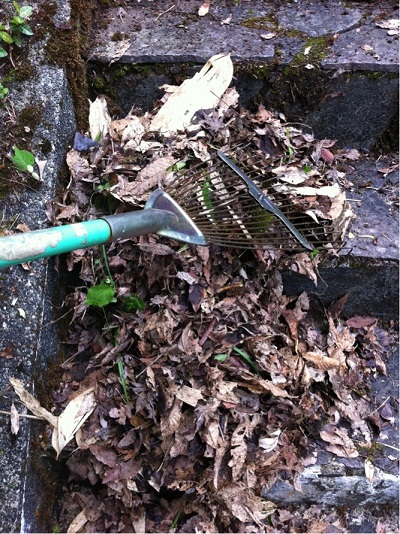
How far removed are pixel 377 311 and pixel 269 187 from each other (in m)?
0.85

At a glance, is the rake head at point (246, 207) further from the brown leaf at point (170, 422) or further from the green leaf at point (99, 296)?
the brown leaf at point (170, 422)

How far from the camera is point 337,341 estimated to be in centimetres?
208

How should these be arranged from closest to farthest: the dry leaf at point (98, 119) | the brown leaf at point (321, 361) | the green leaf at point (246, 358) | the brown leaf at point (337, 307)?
1. the green leaf at point (246, 358)
2. the brown leaf at point (321, 361)
3. the dry leaf at point (98, 119)
4. the brown leaf at point (337, 307)

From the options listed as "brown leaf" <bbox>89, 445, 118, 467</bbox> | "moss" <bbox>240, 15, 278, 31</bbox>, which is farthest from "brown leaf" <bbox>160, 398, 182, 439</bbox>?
"moss" <bbox>240, 15, 278, 31</bbox>

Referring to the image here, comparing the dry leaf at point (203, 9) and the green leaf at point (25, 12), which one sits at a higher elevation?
the green leaf at point (25, 12)

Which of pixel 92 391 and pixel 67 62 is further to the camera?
pixel 67 62

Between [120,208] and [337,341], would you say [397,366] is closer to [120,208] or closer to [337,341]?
[337,341]

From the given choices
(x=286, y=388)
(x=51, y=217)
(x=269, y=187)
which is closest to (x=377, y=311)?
(x=286, y=388)

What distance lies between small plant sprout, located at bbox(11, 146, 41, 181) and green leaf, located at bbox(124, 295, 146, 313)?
23.3 inches

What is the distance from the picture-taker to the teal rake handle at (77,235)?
124 cm

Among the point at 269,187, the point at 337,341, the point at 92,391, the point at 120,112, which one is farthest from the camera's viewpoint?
the point at 120,112

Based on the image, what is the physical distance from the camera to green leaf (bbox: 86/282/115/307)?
5.78 ft

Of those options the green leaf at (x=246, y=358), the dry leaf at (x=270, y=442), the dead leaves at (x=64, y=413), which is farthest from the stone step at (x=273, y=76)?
the green leaf at (x=246, y=358)

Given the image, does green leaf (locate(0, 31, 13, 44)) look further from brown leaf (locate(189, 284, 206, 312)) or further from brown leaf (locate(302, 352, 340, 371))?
brown leaf (locate(302, 352, 340, 371))
